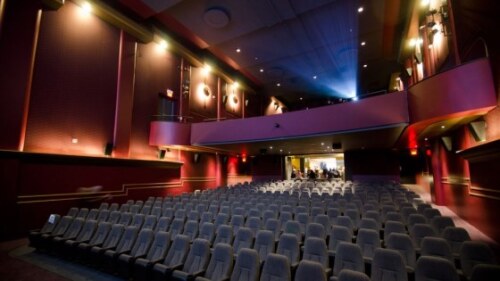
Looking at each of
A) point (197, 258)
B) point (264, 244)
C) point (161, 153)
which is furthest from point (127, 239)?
point (161, 153)

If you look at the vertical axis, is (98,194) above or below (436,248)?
above

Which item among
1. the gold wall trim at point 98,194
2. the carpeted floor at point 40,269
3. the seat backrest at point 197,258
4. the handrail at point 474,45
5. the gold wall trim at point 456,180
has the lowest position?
the carpeted floor at point 40,269

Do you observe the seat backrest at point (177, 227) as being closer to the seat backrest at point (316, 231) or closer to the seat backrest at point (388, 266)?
the seat backrest at point (316, 231)

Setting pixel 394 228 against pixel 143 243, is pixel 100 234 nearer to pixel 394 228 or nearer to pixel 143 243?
pixel 143 243

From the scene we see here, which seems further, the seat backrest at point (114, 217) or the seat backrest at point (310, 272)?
the seat backrest at point (114, 217)

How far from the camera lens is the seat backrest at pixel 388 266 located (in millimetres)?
2729

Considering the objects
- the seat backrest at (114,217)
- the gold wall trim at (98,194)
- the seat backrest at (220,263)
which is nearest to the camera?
the seat backrest at (220,263)

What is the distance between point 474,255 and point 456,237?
88cm

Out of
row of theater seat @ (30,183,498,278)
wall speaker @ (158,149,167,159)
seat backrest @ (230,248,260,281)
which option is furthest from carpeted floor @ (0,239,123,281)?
wall speaker @ (158,149,167,159)

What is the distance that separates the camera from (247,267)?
9.76 ft

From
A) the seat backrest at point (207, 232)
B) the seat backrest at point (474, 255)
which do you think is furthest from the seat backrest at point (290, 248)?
the seat backrest at point (474, 255)

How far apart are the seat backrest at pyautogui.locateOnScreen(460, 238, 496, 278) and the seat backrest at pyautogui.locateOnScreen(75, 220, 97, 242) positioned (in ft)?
19.2

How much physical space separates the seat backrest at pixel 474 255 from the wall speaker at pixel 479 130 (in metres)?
3.38

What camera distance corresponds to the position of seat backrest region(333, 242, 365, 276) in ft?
9.90
